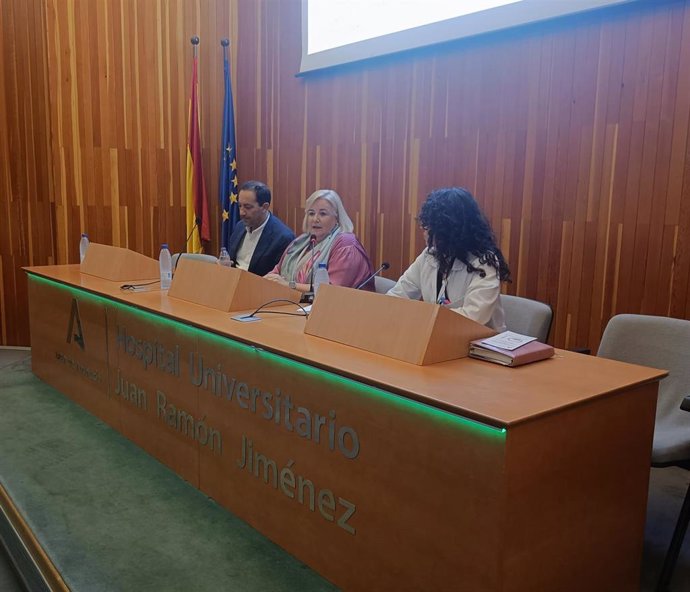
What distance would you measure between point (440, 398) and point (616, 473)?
0.53 metres

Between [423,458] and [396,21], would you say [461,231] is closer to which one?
[423,458]

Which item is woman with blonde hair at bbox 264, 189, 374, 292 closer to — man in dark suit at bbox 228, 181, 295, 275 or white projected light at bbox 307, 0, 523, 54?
man in dark suit at bbox 228, 181, 295, 275

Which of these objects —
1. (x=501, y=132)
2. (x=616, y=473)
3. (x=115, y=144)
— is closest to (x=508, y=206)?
(x=501, y=132)

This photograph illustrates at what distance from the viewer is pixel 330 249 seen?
324 cm

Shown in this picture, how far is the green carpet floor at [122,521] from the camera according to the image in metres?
1.85

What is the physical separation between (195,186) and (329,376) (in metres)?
3.88

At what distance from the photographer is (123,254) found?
131 inches

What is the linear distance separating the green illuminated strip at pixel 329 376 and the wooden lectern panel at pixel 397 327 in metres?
0.20

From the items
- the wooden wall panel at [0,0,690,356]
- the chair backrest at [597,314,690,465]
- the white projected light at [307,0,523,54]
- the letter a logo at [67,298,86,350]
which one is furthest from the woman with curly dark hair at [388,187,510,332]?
the letter a logo at [67,298,86,350]

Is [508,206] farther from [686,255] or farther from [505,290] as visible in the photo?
[686,255]

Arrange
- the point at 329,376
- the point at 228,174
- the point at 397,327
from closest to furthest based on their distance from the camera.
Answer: the point at 329,376 → the point at 397,327 → the point at 228,174

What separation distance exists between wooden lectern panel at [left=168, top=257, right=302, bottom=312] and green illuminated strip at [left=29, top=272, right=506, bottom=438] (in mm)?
205

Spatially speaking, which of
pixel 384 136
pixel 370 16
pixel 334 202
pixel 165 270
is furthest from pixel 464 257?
pixel 370 16

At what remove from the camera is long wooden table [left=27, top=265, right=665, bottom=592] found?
1400 mm
